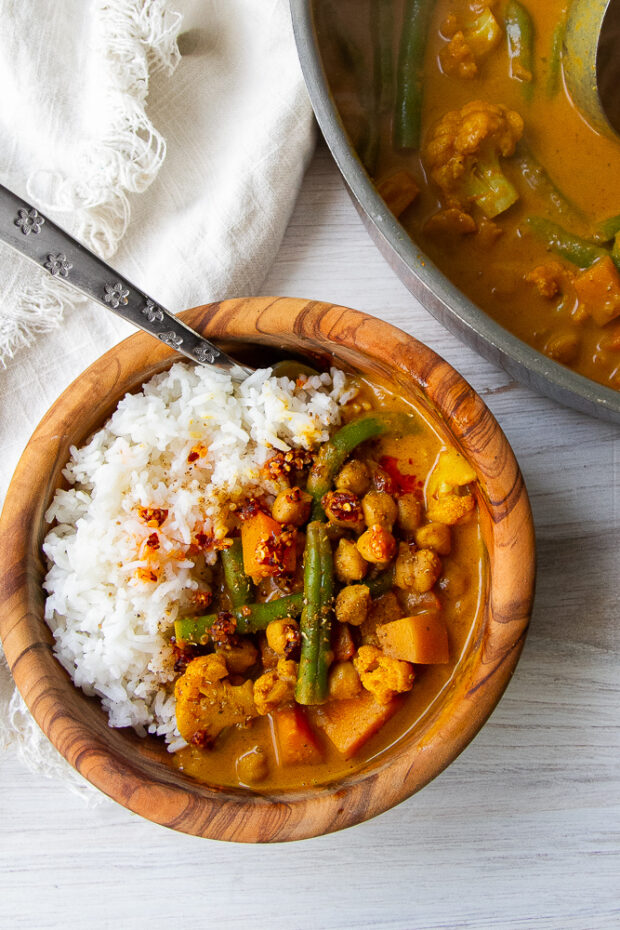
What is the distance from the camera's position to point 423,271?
5.10ft

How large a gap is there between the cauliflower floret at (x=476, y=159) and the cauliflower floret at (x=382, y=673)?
951mm

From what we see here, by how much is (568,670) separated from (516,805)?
325 millimetres

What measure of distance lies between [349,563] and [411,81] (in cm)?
106

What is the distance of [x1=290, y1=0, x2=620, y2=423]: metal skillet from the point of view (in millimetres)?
1554

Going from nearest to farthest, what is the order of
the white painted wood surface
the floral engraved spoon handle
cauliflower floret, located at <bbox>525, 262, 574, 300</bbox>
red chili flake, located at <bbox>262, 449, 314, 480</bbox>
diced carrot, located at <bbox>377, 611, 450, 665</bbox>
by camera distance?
the floral engraved spoon handle, diced carrot, located at <bbox>377, 611, 450, 665</bbox>, red chili flake, located at <bbox>262, 449, 314, 480</bbox>, cauliflower floret, located at <bbox>525, 262, 574, 300</bbox>, the white painted wood surface

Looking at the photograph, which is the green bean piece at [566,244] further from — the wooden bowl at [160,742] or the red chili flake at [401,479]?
the red chili flake at [401,479]

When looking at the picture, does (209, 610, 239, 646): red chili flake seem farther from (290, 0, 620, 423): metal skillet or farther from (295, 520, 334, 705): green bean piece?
(290, 0, 620, 423): metal skillet

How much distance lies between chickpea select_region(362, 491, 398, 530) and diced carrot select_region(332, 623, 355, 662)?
209 mm

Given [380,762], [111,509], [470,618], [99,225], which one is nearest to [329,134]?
[99,225]

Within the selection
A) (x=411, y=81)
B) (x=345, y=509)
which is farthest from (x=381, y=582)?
(x=411, y=81)

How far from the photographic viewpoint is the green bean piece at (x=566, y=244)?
1.80 metres

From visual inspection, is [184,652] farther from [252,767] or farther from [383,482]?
[383,482]

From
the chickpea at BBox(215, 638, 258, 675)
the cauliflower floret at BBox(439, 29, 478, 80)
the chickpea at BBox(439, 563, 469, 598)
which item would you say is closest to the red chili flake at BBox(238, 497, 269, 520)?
the chickpea at BBox(215, 638, 258, 675)

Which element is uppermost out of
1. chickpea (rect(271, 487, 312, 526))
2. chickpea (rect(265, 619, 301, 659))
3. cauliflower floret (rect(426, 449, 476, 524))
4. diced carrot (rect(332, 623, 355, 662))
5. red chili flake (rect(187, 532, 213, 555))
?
red chili flake (rect(187, 532, 213, 555))
